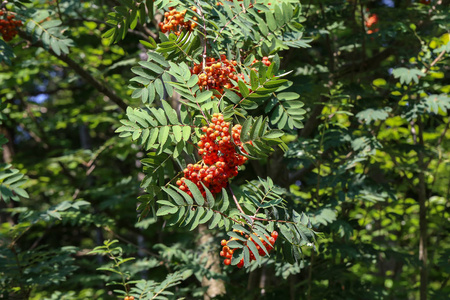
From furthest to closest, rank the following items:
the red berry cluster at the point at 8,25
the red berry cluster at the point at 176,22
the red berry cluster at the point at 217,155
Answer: the red berry cluster at the point at 8,25, the red berry cluster at the point at 176,22, the red berry cluster at the point at 217,155

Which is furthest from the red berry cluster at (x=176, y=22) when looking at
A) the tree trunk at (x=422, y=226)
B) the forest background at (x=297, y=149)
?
the tree trunk at (x=422, y=226)

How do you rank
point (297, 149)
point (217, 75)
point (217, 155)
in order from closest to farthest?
point (217, 155)
point (217, 75)
point (297, 149)

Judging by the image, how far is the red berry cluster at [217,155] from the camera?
4.49ft

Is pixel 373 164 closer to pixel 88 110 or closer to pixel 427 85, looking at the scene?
pixel 427 85

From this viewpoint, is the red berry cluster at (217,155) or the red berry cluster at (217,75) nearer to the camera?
the red berry cluster at (217,155)

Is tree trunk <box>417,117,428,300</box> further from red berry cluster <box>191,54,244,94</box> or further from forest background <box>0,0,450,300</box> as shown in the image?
red berry cluster <box>191,54,244,94</box>

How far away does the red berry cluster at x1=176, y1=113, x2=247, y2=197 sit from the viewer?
4.49ft

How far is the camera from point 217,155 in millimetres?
1422

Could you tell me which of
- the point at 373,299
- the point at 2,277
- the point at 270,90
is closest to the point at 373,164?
the point at 373,299

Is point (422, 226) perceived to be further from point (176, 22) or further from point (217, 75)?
point (176, 22)

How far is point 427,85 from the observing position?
278 centimetres

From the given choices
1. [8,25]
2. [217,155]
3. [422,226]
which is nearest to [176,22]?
[217,155]

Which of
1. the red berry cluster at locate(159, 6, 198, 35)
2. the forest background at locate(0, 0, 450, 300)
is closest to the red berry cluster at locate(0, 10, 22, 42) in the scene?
the forest background at locate(0, 0, 450, 300)

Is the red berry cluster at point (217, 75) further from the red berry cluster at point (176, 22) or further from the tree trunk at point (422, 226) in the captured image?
the tree trunk at point (422, 226)
